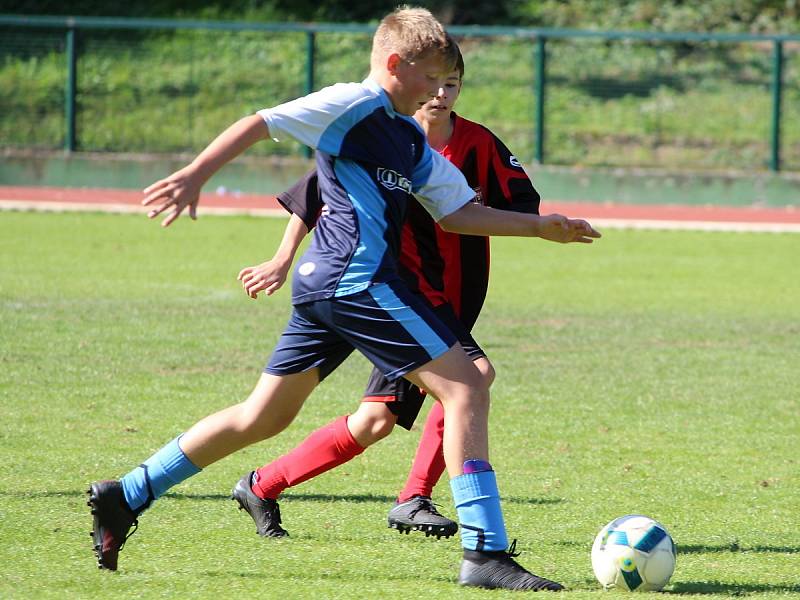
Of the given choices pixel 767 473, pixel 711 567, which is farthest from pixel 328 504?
pixel 767 473

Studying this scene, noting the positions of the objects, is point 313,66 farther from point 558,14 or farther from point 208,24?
point 558,14

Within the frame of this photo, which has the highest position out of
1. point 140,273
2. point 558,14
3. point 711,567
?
point 558,14

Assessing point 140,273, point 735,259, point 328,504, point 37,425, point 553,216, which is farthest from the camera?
point 735,259

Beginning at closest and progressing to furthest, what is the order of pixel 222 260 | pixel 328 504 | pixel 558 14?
pixel 328 504 → pixel 222 260 → pixel 558 14

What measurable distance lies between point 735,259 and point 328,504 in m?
10.5

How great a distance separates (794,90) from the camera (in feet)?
67.7

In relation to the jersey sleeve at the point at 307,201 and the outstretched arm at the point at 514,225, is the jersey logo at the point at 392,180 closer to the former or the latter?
the outstretched arm at the point at 514,225

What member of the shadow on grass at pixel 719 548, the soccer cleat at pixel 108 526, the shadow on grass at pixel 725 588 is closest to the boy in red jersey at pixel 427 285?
the shadow on grass at pixel 719 548

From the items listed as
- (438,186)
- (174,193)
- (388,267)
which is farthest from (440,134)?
(174,193)

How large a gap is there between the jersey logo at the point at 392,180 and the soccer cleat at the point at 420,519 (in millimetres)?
1342

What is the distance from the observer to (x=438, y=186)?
4309 mm

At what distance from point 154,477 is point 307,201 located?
1.13 m

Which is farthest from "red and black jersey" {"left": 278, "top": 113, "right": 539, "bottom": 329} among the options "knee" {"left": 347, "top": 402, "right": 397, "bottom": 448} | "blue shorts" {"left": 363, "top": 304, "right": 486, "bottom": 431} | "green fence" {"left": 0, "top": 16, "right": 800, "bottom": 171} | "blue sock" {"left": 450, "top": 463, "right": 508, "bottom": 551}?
"green fence" {"left": 0, "top": 16, "right": 800, "bottom": 171}

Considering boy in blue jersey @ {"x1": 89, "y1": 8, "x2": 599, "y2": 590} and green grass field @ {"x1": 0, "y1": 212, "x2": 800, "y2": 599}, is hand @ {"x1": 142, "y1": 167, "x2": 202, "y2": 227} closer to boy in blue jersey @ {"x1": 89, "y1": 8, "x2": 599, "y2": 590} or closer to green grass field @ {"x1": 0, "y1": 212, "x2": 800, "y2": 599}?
boy in blue jersey @ {"x1": 89, "y1": 8, "x2": 599, "y2": 590}
